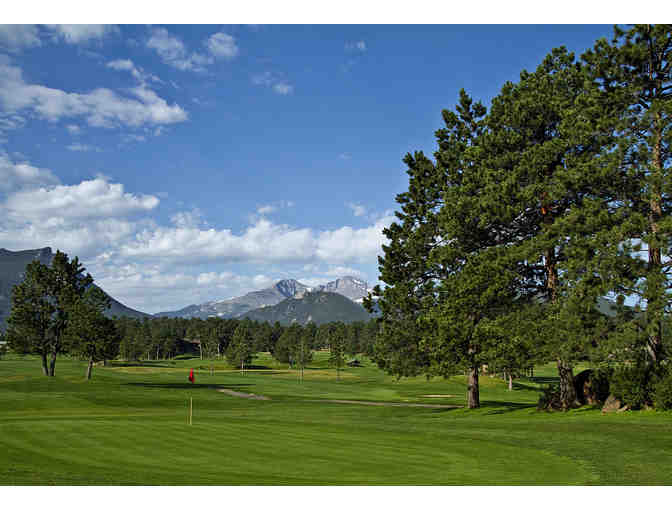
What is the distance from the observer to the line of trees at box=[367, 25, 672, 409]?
26.9m

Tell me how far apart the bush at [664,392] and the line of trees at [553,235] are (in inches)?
43.2

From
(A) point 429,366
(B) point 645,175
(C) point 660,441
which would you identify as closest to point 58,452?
(C) point 660,441

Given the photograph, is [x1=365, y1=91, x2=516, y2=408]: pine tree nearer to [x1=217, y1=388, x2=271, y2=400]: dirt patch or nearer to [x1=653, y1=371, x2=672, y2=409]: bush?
[x1=653, y1=371, x2=672, y2=409]: bush

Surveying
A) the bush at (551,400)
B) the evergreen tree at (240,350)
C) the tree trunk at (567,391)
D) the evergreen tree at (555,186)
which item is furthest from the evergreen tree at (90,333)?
the tree trunk at (567,391)

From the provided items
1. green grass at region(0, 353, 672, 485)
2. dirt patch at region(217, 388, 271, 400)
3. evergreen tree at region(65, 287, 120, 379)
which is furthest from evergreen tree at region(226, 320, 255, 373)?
green grass at region(0, 353, 672, 485)

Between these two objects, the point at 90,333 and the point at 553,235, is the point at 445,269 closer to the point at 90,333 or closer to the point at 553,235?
the point at 553,235

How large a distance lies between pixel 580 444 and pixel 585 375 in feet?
49.5

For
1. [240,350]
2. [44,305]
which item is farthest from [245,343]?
[44,305]

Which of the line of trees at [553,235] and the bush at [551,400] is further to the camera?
the bush at [551,400]

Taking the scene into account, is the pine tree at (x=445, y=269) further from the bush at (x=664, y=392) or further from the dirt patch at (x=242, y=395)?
the dirt patch at (x=242, y=395)

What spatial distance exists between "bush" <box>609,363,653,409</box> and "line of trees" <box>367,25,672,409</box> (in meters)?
0.24

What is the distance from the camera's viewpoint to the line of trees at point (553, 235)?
26.9m

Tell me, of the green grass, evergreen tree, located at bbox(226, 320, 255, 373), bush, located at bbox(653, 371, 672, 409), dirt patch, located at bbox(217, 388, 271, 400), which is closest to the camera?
the green grass

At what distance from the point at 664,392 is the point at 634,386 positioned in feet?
5.30
